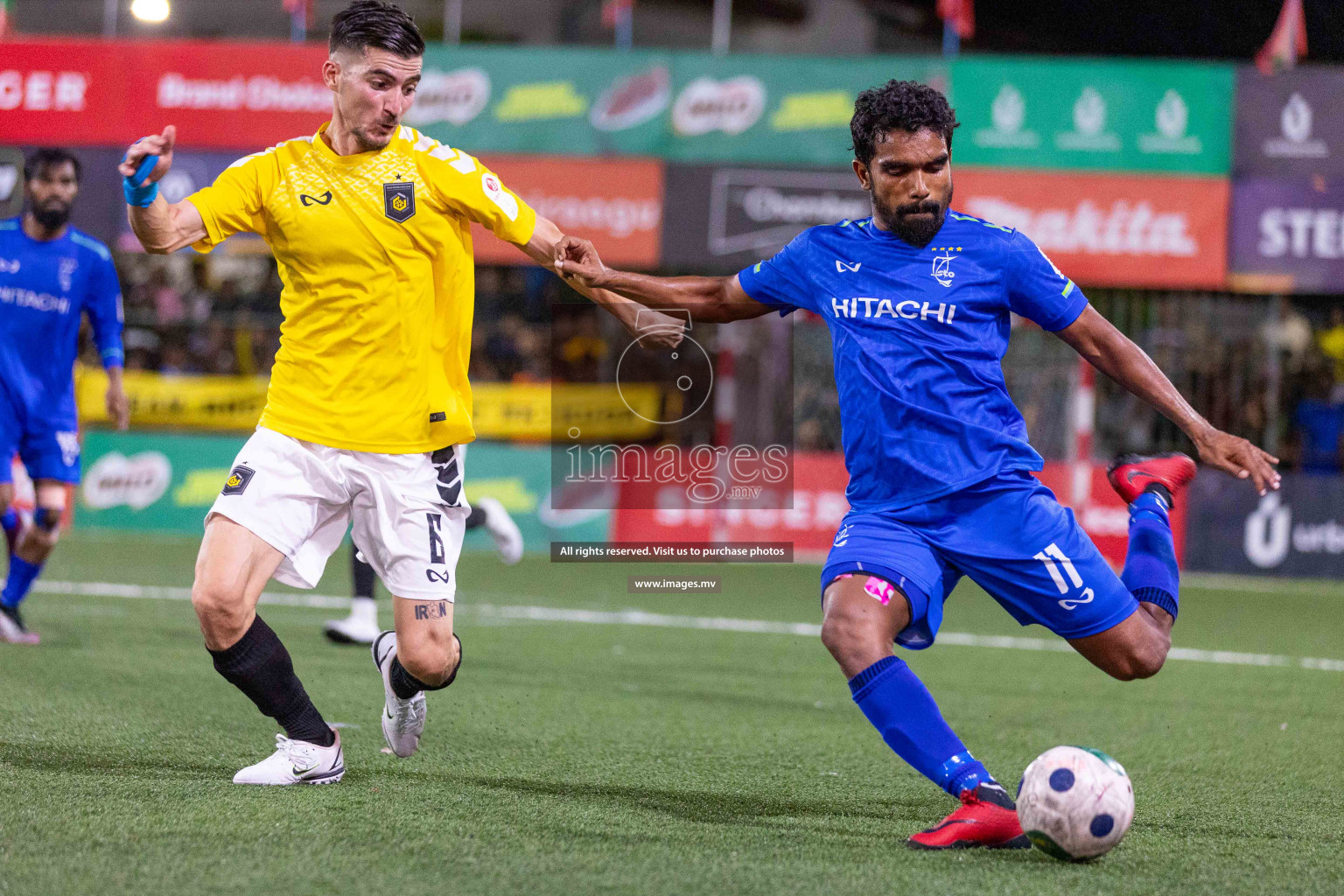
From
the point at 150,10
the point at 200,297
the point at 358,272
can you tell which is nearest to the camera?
the point at 358,272

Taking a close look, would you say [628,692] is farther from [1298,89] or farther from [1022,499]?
[1298,89]

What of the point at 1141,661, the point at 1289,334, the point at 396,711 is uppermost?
the point at 1289,334

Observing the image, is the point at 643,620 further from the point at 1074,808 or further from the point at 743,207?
the point at 1074,808

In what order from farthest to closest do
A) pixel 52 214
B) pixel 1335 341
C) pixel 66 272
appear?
pixel 1335 341
pixel 66 272
pixel 52 214

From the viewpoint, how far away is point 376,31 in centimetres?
464

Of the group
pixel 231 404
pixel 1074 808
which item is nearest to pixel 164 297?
pixel 231 404

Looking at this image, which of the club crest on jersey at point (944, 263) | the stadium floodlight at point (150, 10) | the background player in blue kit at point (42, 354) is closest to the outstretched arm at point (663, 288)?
the club crest on jersey at point (944, 263)

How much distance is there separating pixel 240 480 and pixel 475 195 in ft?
3.82

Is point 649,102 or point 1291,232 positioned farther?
point 649,102

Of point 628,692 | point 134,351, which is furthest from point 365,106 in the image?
point 134,351

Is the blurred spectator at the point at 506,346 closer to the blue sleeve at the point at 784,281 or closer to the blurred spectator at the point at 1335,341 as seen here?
the blurred spectator at the point at 1335,341

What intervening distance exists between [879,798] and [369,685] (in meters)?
2.87

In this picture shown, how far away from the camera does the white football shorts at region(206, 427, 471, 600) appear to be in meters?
4.68

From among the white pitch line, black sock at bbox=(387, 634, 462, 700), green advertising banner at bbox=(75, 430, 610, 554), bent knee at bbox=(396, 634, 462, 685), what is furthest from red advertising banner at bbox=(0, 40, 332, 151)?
bent knee at bbox=(396, 634, 462, 685)
